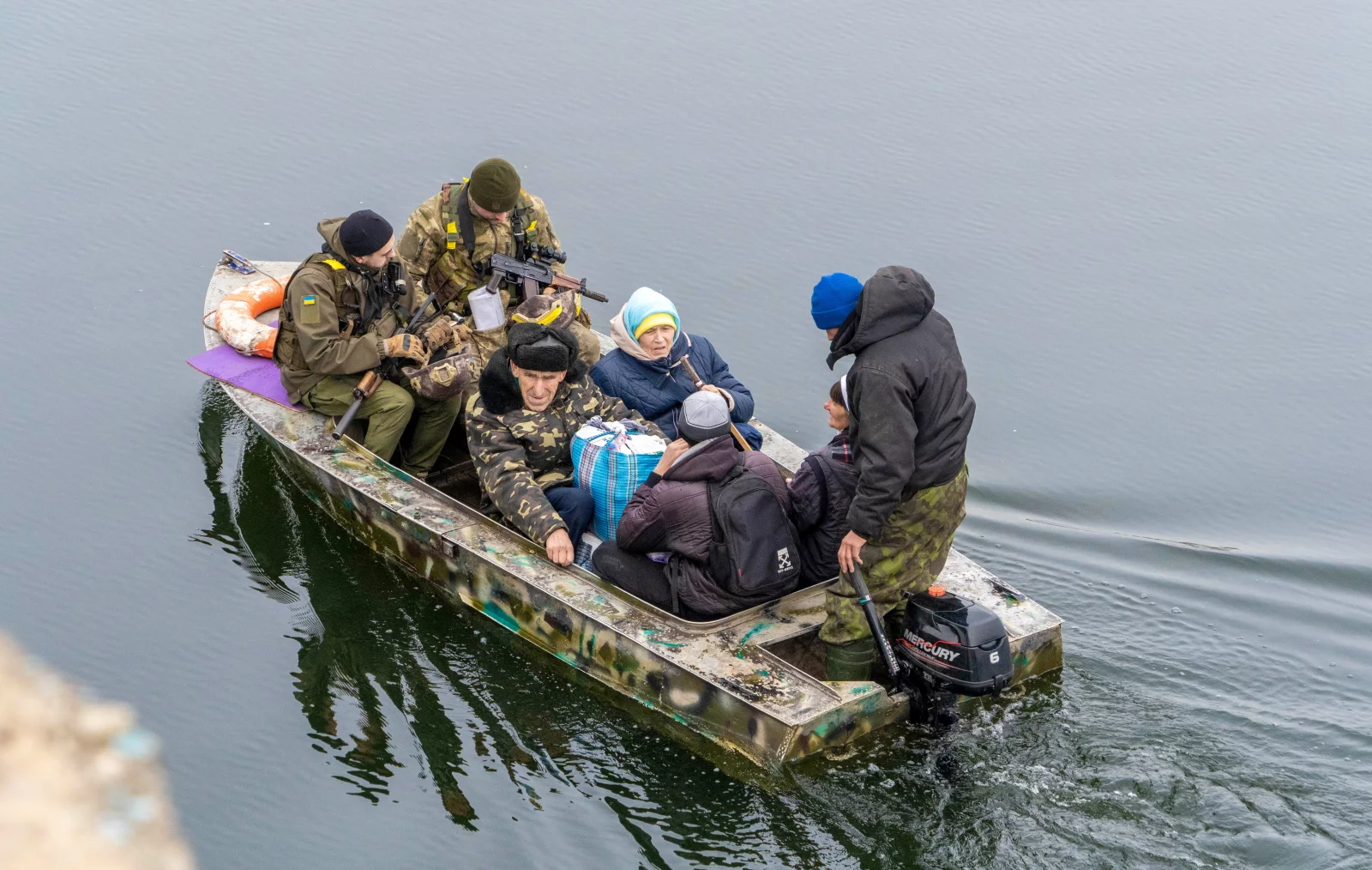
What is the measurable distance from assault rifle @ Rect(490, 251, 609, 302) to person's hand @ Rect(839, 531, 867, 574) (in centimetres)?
267

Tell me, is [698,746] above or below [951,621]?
below

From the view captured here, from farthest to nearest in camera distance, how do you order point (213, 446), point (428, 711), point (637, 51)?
1. point (637, 51)
2. point (213, 446)
3. point (428, 711)

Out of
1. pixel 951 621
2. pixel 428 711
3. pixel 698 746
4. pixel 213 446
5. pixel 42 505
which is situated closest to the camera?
pixel 951 621

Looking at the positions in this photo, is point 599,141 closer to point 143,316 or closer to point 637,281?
point 637,281

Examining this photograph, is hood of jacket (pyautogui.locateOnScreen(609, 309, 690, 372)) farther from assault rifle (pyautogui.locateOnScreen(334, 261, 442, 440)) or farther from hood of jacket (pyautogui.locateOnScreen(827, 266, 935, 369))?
hood of jacket (pyautogui.locateOnScreen(827, 266, 935, 369))

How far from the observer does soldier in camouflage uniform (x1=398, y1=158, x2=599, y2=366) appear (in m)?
8.18

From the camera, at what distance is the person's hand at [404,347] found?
7.64 meters

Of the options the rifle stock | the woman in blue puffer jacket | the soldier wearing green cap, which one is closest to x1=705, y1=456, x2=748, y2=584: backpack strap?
the woman in blue puffer jacket

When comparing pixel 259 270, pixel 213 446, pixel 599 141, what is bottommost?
pixel 213 446

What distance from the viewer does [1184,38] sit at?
50.6ft

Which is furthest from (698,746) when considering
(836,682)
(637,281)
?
(637,281)

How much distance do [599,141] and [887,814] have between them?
336 inches

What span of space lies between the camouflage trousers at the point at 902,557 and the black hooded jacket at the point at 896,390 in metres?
0.19

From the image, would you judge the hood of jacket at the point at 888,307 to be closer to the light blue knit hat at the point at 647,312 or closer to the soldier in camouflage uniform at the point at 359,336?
the light blue knit hat at the point at 647,312
